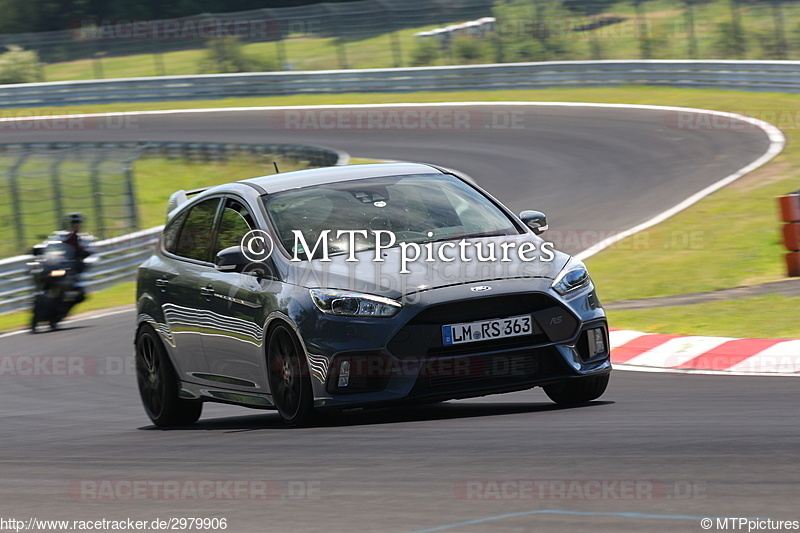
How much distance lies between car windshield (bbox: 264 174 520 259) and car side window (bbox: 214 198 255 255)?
0.61ft

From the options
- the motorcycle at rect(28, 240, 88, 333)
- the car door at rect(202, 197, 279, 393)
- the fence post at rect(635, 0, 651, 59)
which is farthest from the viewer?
the fence post at rect(635, 0, 651, 59)

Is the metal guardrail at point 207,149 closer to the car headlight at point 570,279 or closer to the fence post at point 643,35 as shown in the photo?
the fence post at point 643,35

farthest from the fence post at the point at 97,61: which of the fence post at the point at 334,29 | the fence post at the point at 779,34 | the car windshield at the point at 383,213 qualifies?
the car windshield at the point at 383,213

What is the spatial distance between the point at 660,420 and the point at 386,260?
5.63ft

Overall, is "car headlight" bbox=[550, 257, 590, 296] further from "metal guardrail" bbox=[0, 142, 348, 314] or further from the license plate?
"metal guardrail" bbox=[0, 142, 348, 314]

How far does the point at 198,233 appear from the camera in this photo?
8445mm

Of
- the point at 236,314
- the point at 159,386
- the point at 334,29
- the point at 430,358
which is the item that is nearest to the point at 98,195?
the point at 159,386

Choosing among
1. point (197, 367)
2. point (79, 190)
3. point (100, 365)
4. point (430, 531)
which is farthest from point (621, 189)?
point (430, 531)

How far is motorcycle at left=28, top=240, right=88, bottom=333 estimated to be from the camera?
1683 centimetres

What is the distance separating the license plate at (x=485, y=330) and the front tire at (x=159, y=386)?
2566 mm

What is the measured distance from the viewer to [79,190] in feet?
70.3

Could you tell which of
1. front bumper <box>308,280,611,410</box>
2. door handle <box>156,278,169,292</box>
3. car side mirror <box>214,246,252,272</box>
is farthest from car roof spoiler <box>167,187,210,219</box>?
front bumper <box>308,280,611,410</box>

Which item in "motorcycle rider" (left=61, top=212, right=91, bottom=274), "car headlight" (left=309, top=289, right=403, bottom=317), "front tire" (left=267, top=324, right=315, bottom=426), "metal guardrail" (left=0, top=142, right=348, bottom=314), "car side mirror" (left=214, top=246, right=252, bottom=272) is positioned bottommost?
"metal guardrail" (left=0, top=142, right=348, bottom=314)

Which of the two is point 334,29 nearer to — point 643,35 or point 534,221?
point 643,35
